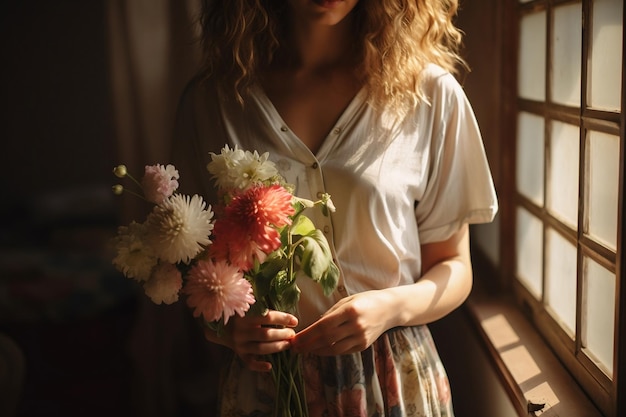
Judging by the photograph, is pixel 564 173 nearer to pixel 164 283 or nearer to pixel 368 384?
pixel 368 384

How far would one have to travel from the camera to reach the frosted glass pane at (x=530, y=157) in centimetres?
161

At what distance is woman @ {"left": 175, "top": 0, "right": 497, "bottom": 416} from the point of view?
1.27m

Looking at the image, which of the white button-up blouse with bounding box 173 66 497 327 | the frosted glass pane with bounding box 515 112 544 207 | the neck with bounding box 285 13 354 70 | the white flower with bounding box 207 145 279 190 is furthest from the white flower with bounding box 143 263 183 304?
the frosted glass pane with bounding box 515 112 544 207

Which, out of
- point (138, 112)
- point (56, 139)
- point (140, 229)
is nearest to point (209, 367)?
point (138, 112)

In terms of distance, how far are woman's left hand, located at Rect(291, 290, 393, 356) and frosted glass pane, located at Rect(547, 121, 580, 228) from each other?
0.43 m

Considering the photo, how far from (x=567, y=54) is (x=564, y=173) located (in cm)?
21

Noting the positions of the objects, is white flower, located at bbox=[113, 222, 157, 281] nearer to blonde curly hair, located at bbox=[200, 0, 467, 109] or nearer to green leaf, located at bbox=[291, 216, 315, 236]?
green leaf, located at bbox=[291, 216, 315, 236]

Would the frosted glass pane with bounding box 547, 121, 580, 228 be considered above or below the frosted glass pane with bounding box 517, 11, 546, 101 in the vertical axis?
below

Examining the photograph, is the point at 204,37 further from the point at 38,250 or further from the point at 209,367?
the point at 38,250

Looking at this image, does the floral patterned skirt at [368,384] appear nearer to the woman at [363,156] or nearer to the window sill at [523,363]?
the woman at [363,156]

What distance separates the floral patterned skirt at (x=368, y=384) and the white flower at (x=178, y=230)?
39cm

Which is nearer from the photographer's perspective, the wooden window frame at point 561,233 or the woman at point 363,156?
the wooden window frame at point 561,233

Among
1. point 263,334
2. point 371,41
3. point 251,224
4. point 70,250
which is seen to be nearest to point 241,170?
point 251,224

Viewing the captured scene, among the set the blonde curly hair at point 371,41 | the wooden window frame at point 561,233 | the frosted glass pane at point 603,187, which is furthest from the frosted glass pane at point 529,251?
the blonde curly hair at point 371,41
